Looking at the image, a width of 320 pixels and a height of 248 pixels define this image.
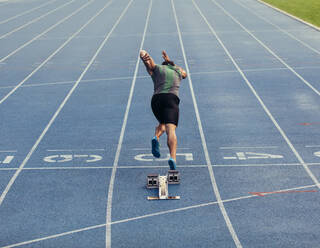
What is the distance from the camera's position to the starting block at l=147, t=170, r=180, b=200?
8039 millimetres

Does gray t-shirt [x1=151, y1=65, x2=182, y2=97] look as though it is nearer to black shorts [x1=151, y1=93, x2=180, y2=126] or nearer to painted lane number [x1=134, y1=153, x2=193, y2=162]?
black shorts [x1=151, y1=93, x2=180, y2=126]

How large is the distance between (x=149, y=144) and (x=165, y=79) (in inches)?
80.8

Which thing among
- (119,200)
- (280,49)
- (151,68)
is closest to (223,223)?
(119,200)

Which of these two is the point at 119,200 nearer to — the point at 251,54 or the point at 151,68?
the point at 151,68

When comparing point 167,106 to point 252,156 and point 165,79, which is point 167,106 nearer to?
point 165,79

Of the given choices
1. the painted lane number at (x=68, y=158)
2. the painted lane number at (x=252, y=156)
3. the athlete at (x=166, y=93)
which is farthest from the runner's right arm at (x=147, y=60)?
the painted lane number at (x=252, y=156)

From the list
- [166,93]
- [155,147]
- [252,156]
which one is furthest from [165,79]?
[252,156]

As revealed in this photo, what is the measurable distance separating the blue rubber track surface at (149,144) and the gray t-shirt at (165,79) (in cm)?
128

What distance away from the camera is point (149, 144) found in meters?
10.4

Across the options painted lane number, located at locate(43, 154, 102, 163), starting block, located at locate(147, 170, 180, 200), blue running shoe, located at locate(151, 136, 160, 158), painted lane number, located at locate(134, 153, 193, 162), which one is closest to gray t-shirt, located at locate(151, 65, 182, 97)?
blue running shoe, located at locate(151, 136, 160, 158)

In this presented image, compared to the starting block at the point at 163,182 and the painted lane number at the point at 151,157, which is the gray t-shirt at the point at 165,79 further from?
the painted lane number at the point at 151,157

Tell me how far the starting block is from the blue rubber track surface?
100 mm

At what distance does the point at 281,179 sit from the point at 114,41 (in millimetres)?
15255

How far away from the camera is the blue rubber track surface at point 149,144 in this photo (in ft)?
23.5
